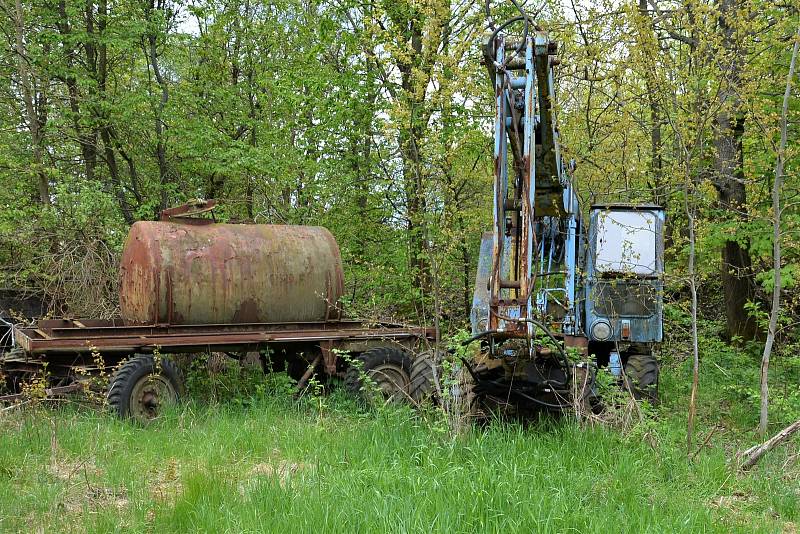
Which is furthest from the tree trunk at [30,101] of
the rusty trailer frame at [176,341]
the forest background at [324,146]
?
the rusty trailer frame at [176,341]

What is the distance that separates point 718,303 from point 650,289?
855cm

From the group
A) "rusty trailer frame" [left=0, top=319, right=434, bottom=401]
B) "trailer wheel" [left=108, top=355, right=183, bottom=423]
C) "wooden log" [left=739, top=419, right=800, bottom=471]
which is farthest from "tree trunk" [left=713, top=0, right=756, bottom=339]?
"trailer wheel" [left=108, top=355, right=183, bottom=423]

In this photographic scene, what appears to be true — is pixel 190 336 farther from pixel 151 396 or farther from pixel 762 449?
pixel 762 449

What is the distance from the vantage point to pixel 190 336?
8.64m

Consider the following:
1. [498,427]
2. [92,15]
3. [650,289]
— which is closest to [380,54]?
[92,15]

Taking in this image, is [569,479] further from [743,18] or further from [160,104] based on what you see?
[160,104]

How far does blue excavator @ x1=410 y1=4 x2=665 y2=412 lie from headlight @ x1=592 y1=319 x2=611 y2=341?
0.01m

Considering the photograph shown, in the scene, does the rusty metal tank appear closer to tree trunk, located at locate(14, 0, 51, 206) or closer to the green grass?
the green grass

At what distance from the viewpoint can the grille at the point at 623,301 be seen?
360 inches

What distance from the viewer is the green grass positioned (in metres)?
4.45

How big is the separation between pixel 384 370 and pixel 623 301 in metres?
3.24

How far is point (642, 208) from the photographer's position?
9.07 metres

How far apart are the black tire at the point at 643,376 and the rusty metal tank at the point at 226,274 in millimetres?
3961

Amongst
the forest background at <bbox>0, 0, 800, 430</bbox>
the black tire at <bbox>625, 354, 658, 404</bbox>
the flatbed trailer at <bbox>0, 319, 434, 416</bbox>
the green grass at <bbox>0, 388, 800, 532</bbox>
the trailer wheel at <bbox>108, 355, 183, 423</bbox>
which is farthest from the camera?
the forest background at <bbox>0, 0, 800, 430</bbox>
